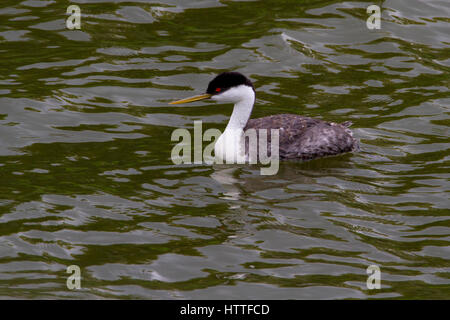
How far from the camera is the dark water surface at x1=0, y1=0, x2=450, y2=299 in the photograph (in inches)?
375

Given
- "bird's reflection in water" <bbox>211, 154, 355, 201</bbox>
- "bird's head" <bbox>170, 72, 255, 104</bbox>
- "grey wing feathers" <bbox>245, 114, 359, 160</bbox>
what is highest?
"bird's head" <bbox>170, 72, 255, 104</bbox>

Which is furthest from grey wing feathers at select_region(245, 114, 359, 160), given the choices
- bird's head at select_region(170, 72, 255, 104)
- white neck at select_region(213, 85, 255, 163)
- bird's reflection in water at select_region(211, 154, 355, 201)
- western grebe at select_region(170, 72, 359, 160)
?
bird's head at select_region(170, 72, 255, 104)

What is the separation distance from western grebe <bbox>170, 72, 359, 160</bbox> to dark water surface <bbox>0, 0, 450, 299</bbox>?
250mm

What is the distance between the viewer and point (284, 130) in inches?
506

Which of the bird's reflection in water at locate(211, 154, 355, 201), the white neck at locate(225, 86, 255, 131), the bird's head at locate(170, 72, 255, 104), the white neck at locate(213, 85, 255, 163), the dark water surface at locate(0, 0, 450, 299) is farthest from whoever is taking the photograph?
the white neck at locate(225, 86, 255, 131)

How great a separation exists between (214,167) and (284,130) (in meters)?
1.13

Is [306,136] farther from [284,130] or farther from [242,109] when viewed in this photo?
[242,109]

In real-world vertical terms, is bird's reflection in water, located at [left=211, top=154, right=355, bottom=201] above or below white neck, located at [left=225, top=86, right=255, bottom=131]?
below

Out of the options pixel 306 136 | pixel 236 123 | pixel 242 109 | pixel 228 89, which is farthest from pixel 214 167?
pixel 306 136

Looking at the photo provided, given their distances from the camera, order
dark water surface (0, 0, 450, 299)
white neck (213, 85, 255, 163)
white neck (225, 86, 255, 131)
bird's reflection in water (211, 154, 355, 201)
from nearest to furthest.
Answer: dark water surface (0, 0, 450, 299) < bird's reflection in water (211, 154, 355, 201) < white neck (213, 85, 255, 163) < white neck (225, 86, 255, 131)

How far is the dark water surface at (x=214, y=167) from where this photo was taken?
375 inches

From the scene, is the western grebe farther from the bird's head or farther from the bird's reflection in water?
the bird's reflection in water

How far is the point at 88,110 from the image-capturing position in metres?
14.1

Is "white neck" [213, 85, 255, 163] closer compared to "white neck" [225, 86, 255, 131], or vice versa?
"white neck" [213, 85, 255, 163]
